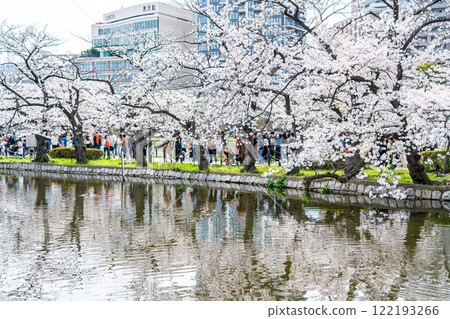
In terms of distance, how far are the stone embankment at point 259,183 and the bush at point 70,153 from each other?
287cm

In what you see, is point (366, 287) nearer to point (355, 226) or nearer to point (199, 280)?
point (199, 280)

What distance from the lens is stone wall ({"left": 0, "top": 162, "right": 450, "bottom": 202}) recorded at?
13.2m

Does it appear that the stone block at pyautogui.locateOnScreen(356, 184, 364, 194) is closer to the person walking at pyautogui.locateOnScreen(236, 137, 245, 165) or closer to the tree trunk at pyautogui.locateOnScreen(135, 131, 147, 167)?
the person walking at pyautogui.locateOnScreen(236, 137, 245, 165)

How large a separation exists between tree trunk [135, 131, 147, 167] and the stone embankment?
94cm

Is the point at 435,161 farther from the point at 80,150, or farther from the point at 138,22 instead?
the point at 138,22

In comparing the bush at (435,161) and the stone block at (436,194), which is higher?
the bush at (435,161)

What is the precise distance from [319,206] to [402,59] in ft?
14.1

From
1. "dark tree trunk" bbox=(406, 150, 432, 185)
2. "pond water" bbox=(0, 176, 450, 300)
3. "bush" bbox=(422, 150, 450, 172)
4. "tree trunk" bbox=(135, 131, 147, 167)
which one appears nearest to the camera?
"pond water" bbox=(0, 176, 450, 300)

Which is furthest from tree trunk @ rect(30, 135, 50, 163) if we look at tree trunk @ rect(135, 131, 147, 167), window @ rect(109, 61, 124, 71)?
window @ rect(109, 61, 124, 71)

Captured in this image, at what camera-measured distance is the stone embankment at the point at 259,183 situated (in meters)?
13.0

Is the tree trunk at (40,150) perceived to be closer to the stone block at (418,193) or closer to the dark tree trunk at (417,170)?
the dark tree trunk at (417,170)

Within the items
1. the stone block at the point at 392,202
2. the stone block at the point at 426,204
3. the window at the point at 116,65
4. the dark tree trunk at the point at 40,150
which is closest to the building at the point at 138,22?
the window at the point at 116,65

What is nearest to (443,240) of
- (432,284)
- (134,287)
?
(432,284)

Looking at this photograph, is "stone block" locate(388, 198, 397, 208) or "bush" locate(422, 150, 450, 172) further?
"bush" locate(422, 150, 450, 172)
